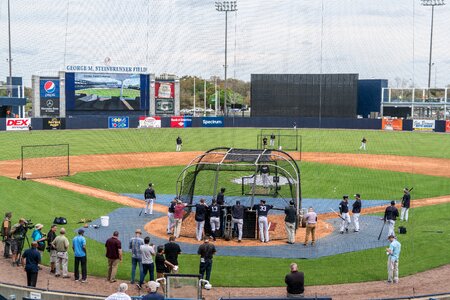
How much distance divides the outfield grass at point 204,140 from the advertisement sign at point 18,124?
307 centimetres

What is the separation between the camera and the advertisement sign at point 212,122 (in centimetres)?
8069

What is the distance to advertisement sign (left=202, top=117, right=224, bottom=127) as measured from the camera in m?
80.7

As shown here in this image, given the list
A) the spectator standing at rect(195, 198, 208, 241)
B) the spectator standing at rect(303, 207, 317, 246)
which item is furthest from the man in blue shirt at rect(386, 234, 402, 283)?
the spectator standing at rect(195, 198, 208, 241)

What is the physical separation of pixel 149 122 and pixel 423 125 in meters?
36.4

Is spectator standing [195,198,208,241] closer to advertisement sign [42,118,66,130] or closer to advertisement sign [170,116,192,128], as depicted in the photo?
advertisement sign [42,118,66,130]

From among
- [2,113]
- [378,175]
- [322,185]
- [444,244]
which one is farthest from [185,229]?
[2,113]

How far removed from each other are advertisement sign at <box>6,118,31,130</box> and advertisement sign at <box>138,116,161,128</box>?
14078 mm

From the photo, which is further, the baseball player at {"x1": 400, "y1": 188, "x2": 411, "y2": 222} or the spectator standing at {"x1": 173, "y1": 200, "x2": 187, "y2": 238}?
the baseball player at {"x1": 400, "y1": 188, "x2": 411, "y2": 222}

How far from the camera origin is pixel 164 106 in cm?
8531

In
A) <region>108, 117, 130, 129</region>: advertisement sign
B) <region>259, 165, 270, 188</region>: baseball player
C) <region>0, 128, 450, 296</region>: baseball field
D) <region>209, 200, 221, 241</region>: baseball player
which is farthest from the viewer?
<region>108, 117, 130, 129</region>: advertisement sign

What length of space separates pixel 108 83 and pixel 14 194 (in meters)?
52.1

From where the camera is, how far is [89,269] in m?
17.1

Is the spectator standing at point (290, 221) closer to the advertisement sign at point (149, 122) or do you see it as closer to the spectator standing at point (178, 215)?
the spectator standing at point (178, 215)

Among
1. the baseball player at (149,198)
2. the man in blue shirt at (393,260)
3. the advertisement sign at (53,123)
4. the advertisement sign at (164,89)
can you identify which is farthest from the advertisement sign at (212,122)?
the man in blue shirt at (393,260)
